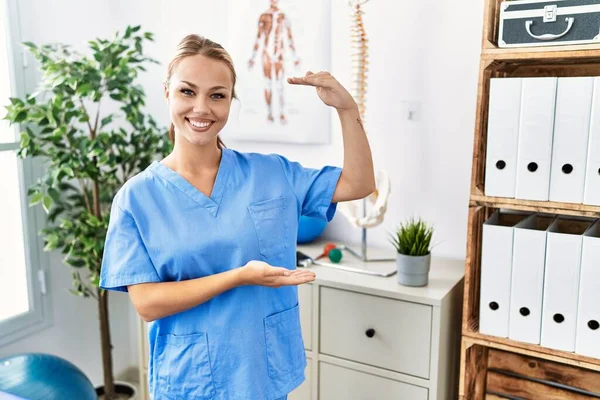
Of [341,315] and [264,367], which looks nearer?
[264,367]

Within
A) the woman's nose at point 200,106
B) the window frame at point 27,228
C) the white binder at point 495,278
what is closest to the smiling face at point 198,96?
the woman's nose at point 200,106

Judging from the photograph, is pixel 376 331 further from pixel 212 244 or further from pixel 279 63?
pixel 279 63

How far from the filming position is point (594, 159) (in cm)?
138

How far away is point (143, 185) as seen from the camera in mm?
1219

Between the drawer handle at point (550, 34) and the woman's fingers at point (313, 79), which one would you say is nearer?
the woman's fingers at point (313, 79)

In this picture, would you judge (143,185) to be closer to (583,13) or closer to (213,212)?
(213,212)

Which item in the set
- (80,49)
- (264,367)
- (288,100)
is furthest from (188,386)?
(80,49)

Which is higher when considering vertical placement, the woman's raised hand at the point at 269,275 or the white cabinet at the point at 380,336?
the woman's raised hand at the point at 269,275

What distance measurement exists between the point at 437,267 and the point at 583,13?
0.91 meters

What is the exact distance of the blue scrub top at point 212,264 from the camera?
3.89 feet

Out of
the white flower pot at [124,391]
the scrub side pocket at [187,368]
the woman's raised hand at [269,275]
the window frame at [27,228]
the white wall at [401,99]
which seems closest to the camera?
the woman's raised hand at [269,275]

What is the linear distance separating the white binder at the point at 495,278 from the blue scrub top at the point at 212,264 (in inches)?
22.5

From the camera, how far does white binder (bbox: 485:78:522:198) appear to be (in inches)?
56.9

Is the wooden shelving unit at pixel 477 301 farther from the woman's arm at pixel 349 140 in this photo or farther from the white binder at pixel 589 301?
the woman's arm at pixel 349 140
